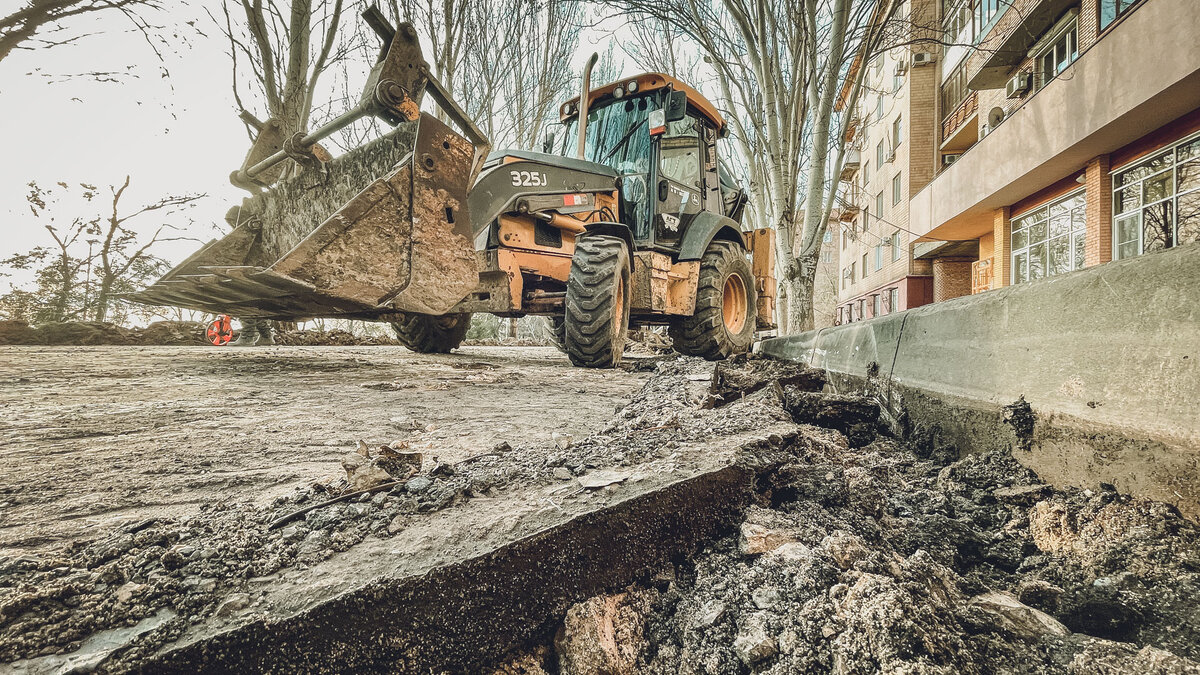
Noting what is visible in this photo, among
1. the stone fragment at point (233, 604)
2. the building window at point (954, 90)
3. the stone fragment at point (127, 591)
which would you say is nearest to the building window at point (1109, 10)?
the building window at point (954, 90)

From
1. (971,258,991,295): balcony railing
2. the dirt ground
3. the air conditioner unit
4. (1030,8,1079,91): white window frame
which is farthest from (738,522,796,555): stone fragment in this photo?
the air conditioner unit

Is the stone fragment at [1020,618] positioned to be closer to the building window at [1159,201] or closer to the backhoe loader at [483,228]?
the backhoe loader at [483,228]

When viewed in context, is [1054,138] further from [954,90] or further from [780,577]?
[780,577]

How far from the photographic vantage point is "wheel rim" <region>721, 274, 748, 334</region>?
21.2ft

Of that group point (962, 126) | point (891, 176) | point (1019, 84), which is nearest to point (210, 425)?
point (1019, 84)

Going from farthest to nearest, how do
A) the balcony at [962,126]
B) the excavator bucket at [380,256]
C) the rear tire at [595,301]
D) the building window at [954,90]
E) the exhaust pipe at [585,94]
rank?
the building window at [954,90]
the balcony at [962,126]
the exhaust pipe at [585,94]
the rear tire at [595,301]
the excavator bucket at [380,256]

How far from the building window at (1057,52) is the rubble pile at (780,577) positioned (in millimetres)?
13324

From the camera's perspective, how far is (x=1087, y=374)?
3.95ft

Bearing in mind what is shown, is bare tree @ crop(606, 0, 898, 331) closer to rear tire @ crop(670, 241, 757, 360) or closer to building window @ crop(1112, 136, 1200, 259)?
rear tire @ crop(670, 241, 757, 360)

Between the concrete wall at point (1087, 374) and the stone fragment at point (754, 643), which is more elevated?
the concrete wall at point (1087, 374)

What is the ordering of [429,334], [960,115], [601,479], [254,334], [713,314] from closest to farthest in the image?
[601,479]
[713,314]
[429,334]
[254,334]
[960,115]

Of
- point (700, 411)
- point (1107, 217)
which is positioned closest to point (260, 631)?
point (700, 411)

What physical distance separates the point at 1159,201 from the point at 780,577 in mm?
10811

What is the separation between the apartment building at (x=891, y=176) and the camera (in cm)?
1836
